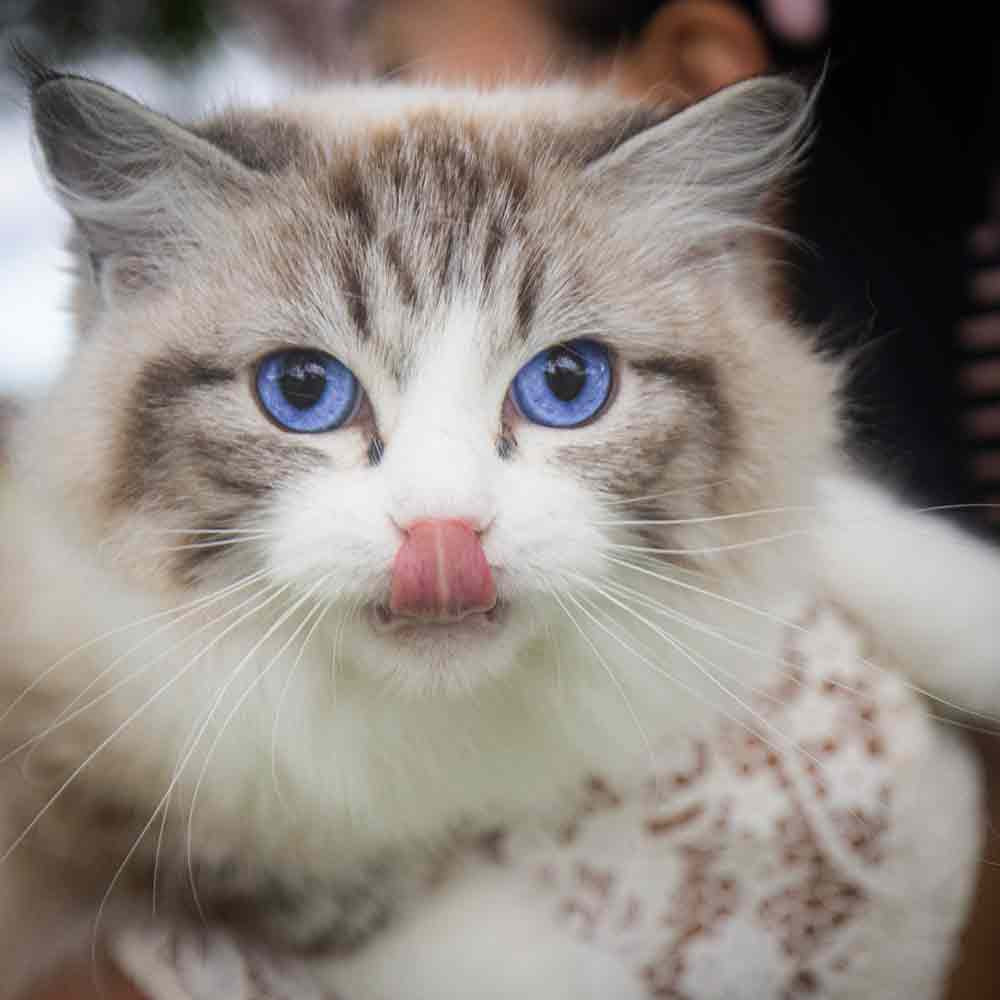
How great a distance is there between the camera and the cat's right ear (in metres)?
0.55

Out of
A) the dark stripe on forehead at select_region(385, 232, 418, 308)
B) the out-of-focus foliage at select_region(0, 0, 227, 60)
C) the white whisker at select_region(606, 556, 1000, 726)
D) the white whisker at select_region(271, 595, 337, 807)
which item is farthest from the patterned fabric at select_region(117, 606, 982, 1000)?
the out-of-focus foliage at select_region(0, 0, 227, 60)

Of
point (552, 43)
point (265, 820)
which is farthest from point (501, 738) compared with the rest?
point (552, 43)

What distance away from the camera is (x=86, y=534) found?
61 centimetres

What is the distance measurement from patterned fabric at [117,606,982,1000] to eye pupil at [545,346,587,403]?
9.5 inches

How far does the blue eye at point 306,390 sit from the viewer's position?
1.83 ft

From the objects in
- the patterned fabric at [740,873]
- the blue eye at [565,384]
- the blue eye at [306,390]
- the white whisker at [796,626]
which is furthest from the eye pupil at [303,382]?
the patterned fabric at [740,873]

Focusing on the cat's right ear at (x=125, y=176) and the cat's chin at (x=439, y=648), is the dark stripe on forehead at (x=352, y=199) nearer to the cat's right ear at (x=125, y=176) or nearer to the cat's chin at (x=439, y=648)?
the cat's right ear at (x=125, y=176)

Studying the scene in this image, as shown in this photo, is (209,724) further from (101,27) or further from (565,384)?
(101,27)

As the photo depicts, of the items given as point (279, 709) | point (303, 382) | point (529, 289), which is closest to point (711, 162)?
point (529, 289)

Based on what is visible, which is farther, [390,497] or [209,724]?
[209,724]

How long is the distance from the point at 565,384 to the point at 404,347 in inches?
3.8

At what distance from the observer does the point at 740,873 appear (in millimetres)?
665

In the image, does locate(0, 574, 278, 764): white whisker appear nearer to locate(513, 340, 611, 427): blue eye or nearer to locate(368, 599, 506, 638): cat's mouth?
locate(368, 599, 506, 638): cat's mouth

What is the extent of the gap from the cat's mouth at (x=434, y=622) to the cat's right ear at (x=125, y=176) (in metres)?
0.24
